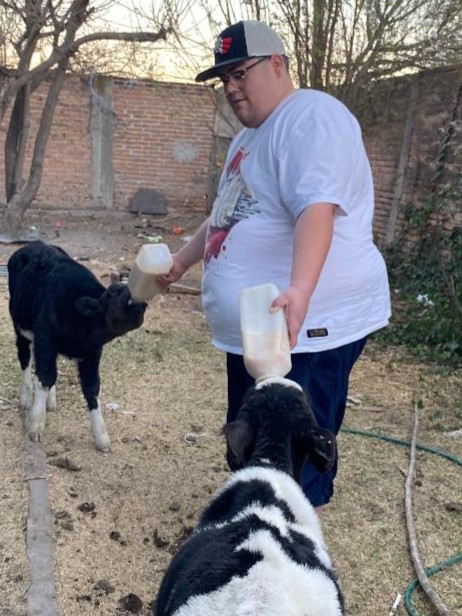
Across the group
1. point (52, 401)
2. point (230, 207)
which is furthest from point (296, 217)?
point (52, 401)

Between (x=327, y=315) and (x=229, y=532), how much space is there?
0.97m

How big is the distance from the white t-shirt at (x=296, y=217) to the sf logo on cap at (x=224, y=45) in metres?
0.29

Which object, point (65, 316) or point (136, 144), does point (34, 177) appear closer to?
point (136, 144)

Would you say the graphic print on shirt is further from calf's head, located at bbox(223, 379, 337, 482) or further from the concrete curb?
the concrete curb

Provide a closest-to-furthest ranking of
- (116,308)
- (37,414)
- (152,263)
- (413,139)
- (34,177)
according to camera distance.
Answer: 1. (152,263)
2. (116,308)
3. (37,414)
4. (413,139)
5. (34,177)

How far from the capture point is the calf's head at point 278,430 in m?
2.22

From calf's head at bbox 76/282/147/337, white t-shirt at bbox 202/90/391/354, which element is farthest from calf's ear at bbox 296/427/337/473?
calf's head at bbox 76/282/147/337

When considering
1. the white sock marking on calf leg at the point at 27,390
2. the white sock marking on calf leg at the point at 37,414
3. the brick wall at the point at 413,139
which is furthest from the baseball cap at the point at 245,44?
the brick wall at the point at 413,139

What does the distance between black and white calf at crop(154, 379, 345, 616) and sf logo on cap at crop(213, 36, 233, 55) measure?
4.09ft

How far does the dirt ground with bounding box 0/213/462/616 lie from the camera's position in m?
3.27

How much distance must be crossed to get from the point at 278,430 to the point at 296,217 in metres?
0.74

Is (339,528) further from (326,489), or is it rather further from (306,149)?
(306,149)

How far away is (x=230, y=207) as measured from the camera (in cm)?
262

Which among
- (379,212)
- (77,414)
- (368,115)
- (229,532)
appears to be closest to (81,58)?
(368,115)
